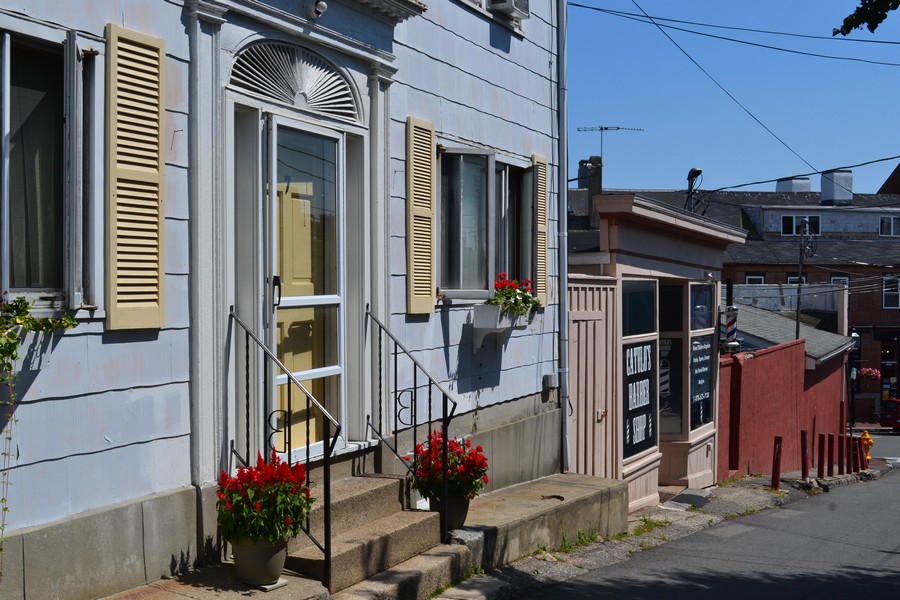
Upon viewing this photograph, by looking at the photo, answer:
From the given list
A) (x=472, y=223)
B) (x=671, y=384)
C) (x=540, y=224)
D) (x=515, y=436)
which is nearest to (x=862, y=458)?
(x=671, y=384)

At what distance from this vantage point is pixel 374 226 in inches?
312

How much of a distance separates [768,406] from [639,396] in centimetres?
967

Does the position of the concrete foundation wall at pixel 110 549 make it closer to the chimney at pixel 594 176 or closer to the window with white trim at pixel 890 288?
the chimney at pixel 594 176

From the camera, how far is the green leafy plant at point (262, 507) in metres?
5.69

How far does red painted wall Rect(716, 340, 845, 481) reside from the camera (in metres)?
19.5

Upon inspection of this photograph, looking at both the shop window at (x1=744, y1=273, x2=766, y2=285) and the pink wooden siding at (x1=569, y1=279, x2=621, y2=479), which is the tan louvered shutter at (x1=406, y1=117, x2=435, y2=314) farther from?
the shop window at (x1=744, y1=273, x2=766, y2=285)

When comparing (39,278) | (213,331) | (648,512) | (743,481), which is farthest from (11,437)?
(743,481)

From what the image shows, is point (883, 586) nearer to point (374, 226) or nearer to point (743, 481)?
point (374, 226)

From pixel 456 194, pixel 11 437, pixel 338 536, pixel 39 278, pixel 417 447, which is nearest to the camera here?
pixel 11 437

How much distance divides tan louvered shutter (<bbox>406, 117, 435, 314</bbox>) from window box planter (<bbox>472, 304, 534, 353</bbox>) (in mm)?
745

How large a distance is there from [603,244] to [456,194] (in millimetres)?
4125

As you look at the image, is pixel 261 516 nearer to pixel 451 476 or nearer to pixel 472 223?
pixel 451 476

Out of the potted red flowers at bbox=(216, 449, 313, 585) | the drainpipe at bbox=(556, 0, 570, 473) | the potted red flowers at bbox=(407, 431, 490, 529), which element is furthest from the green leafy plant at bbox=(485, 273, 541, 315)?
the potted red flowers at bbox=(216, 449, 313, 585)

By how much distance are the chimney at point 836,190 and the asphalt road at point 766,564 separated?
47185mm
